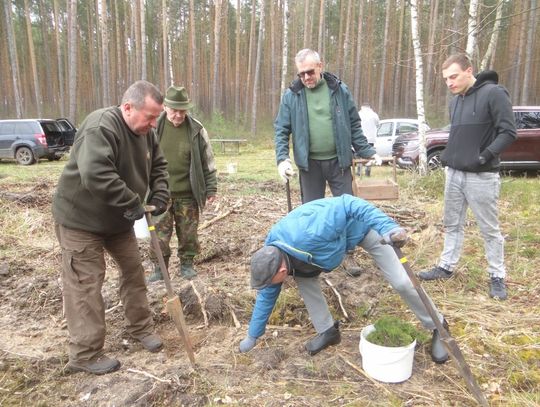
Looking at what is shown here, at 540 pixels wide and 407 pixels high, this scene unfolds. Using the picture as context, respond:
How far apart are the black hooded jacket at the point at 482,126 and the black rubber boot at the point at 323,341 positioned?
1.83 m

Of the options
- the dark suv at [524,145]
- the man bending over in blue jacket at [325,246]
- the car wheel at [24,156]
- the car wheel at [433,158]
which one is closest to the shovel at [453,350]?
the man bending over in blue jacket at [325,246]

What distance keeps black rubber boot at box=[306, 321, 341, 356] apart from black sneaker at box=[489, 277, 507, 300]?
1.62 metres

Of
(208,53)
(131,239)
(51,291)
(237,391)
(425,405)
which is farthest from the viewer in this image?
(208,53)

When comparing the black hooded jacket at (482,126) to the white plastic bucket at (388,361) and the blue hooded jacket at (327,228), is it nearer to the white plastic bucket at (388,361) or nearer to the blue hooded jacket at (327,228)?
the blue hooded jacket at (327,228)

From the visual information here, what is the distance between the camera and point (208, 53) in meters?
32.1

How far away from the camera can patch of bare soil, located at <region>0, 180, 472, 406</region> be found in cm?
262

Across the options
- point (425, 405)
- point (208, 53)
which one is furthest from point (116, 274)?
point (208, 53)

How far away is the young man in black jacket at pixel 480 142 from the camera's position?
11.7ft

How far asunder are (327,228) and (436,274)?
6.92ft

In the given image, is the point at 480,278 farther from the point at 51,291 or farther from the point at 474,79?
the point at 51,291

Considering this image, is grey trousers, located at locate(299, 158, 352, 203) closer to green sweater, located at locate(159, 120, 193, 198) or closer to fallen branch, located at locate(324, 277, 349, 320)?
fallen branch, located at locate(324, 277, 349, 320)

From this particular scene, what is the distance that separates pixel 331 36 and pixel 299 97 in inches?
1220

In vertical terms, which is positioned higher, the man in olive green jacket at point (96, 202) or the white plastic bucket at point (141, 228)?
the man in olive green jacket at point (96, 202)

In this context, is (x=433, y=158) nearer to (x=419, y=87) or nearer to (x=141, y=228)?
(x=419, y=87)
